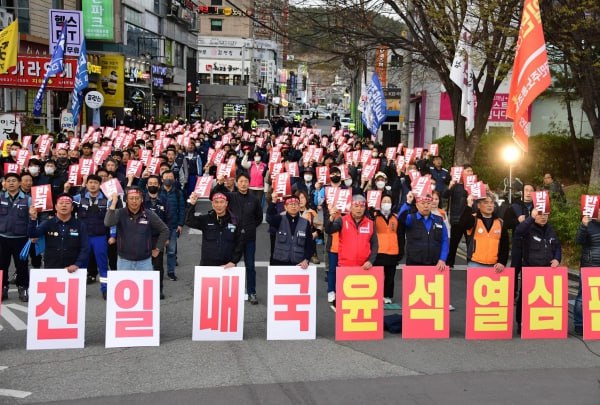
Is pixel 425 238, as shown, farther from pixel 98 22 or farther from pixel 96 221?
pixel 98 22

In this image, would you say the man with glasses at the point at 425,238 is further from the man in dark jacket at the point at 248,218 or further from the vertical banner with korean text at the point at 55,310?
the vertical banner with korean text at the point at 55,310

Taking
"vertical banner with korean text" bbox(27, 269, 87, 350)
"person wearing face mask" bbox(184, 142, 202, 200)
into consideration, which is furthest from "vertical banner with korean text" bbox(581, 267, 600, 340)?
"person wearing face mask" bbox(184, 142, 202, 200)

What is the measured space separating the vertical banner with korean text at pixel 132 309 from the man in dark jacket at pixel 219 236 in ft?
3.72

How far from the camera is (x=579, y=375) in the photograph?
7.64 metres

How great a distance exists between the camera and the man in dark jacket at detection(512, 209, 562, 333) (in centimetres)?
923

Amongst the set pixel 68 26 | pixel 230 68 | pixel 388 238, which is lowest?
pixel 388 238

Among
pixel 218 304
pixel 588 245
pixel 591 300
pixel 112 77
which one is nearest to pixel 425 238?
pixel 588 245

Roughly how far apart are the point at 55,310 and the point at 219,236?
2064 millimetres

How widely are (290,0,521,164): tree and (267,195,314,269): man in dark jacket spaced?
8808 mm

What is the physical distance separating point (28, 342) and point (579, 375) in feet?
17.8

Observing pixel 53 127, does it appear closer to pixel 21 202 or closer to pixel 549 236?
pixel 21 202

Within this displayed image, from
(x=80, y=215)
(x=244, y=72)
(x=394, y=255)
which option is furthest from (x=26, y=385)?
(x=244, y=72)

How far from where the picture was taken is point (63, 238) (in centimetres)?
948

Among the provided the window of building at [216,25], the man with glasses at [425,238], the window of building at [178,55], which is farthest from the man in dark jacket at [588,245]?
the window of building at [216,25]
